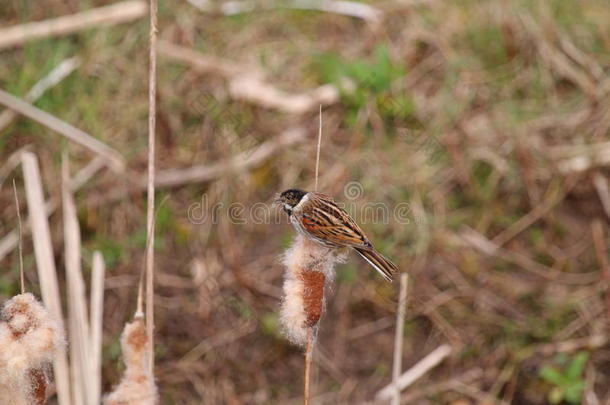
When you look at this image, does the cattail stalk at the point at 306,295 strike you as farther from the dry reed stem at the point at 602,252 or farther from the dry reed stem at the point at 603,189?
the dry reed stem at the point at 603,189

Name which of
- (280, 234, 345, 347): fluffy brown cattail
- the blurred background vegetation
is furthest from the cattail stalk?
the blurred background vegetation

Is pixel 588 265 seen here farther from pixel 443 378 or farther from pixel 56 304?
pixel 56 304

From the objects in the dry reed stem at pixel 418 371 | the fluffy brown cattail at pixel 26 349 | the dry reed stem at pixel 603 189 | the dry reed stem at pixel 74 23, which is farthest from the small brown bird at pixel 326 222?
the dry reed stem at pixel 74 23

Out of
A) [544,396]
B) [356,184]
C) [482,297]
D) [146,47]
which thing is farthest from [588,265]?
[146,47]

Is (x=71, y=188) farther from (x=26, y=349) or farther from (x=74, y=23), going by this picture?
(x=26, y=349)

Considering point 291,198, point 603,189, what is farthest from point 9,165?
point 603,189
